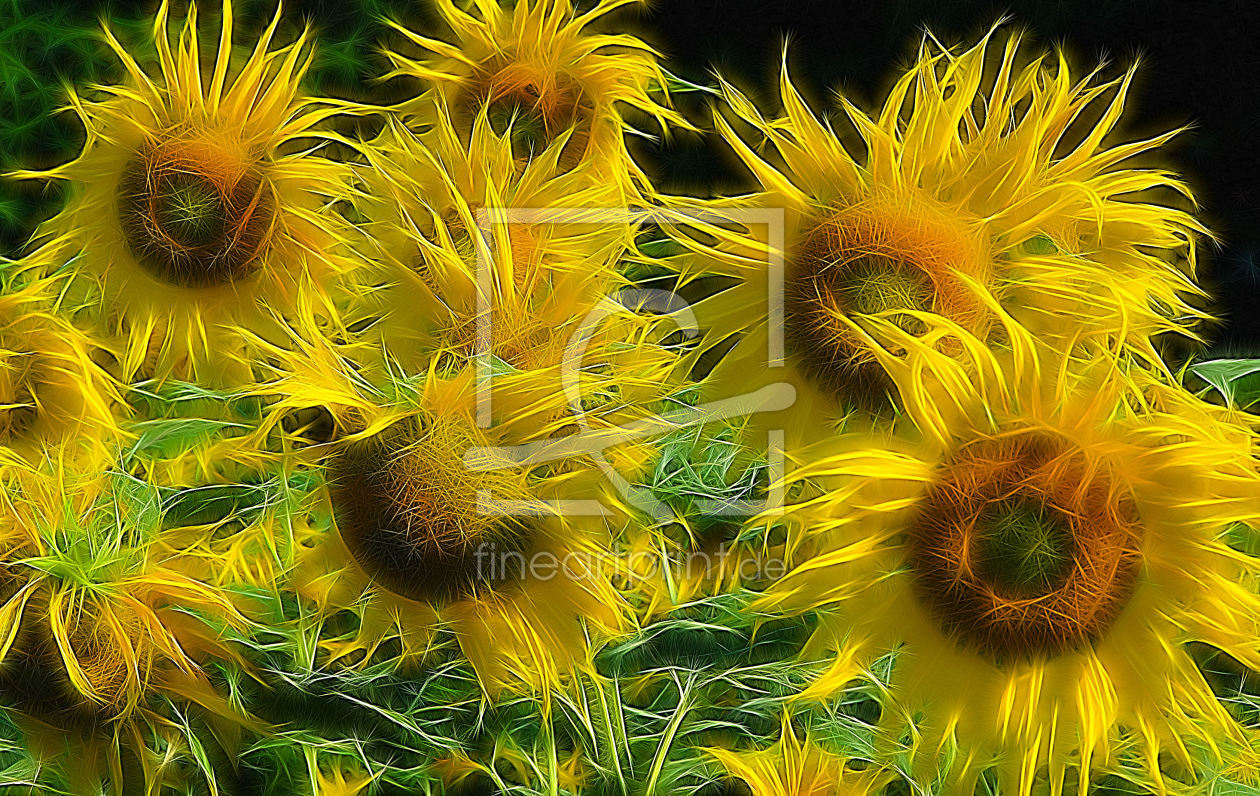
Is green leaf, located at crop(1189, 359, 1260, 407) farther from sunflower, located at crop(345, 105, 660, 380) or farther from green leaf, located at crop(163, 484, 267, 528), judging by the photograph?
green leaf, located at crop(163, 484, 267, 528)

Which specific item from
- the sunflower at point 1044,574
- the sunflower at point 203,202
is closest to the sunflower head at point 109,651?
the sunflower at point 203,202

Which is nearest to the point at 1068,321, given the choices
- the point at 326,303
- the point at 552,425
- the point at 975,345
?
the point at 975,345

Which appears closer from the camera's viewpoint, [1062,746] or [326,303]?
[1062,746]

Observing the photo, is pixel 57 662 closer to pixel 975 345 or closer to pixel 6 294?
pixel 6 294

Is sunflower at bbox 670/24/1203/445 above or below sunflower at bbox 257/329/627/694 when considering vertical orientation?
above

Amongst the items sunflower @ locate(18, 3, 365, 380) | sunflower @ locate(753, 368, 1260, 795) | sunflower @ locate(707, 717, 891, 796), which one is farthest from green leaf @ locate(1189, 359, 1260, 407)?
sunflower @ locate(18, 3, 365, 380)

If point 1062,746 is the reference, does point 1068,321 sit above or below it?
above

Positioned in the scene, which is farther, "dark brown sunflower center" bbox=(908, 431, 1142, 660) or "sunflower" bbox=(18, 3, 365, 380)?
"sunflower" bbox=(18, 3, 365, 380)

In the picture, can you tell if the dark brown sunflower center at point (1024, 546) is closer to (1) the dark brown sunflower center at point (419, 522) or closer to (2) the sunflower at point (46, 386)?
(1) the dark brown sunflower center at point (419, 522)
